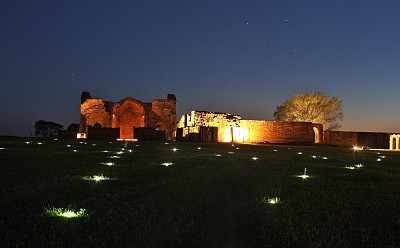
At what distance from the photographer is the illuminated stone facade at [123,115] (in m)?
45.7

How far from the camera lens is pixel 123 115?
46.1 m

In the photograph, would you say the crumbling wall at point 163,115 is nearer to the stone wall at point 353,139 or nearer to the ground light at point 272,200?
the stone wall at point 353,139

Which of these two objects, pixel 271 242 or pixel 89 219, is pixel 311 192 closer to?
pixel 271 242

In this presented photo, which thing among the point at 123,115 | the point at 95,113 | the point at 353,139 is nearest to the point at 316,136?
the point at 353,139

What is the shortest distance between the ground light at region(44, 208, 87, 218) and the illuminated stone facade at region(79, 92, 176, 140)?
136ft

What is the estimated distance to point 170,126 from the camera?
160 ft

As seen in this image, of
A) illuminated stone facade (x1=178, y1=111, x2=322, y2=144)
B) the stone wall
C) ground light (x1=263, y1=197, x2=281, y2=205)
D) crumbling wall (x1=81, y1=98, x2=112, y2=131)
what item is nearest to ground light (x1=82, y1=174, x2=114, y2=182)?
ground light (x1=263, y1=197, x2=281, y2=205)

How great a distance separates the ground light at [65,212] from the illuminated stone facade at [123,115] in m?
41.5

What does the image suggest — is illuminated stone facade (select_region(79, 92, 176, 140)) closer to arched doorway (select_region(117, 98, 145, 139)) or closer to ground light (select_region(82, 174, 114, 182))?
arched doorway (select_region(117, 98, 145, 139))

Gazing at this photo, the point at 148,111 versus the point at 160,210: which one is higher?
the point at 148,111

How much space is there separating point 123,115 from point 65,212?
4350 centimetres

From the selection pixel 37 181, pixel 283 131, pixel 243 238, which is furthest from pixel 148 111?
pixel 243 238

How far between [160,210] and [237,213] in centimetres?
90

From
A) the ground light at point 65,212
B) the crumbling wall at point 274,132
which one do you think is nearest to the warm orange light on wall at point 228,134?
the crumbling wall at point 274,132
